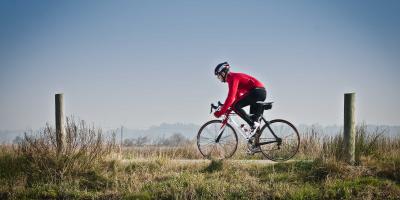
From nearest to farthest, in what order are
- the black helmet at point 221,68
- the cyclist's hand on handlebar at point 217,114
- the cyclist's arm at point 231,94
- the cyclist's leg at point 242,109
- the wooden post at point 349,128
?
the wooden post at point 349,128
the cyclist's arm at point 231,94
the black helmet at point 221,68
the cyclist's leg at point 242,109
the cyclist's hand on handlebar at point 217,114

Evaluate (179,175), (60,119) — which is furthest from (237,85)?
(60,119)

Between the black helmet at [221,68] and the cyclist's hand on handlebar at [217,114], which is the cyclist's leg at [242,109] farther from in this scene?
the black helmet at [221,68]

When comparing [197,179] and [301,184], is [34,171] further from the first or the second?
[301,184]

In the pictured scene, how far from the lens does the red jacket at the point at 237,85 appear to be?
11.5 meters

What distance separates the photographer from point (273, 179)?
10.3 metres

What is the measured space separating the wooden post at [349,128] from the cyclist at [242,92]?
1933 millimetres

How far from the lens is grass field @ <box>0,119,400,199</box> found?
9.75 meters

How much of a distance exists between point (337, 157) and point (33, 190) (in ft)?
22.4

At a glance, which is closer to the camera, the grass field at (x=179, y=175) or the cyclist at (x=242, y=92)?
the grass field at (x=179, y=175)

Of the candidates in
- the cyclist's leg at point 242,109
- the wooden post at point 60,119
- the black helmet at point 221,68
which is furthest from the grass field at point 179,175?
the black helmet at point 221,68

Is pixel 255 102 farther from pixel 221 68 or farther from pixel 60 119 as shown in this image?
pixel 60 119

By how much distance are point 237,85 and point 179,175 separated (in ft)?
8.37

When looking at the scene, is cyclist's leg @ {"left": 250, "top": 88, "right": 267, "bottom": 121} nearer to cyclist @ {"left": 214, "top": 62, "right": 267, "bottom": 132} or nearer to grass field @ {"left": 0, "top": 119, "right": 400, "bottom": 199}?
cyclist @ {"left": 214, "top": 62, "right": 267, "bottom": 132}

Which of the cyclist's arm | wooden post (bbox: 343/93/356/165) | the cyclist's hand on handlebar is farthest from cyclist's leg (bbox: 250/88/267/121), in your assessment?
wooden post (bbox: 343/93/356/165)
